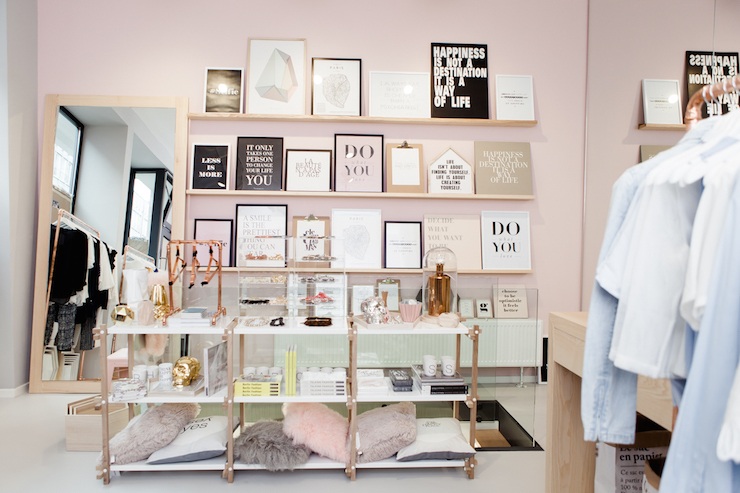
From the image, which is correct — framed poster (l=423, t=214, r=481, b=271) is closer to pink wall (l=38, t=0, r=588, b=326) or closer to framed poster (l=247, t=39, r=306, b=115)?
pink wall (l=38, t=0, r=588, b=326)

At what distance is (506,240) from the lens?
3.56 meters

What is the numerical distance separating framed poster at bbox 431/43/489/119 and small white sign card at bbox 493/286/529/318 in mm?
1271

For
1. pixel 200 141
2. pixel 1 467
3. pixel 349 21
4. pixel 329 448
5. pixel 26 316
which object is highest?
pixel 349 21

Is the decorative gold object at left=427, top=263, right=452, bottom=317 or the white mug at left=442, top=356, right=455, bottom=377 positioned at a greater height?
the decorative gold object at left=427, top=263, right=452, bottom=317

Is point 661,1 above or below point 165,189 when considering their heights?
above

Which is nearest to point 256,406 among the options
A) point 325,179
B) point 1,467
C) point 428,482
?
point 428,482

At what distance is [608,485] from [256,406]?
5.85 feet

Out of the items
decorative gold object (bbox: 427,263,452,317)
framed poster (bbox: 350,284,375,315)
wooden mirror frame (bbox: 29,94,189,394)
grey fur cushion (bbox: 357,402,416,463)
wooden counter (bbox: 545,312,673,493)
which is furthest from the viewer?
wooden mirror frame (bbox: 29,94,189,394)

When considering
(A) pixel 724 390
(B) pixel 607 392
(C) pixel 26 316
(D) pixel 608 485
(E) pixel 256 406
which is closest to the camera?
(A) pixel 724 390

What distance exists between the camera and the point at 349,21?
11.5 ft

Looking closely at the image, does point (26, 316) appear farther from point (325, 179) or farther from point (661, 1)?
point (661, 1)

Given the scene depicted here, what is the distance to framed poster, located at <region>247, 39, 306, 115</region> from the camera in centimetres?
347

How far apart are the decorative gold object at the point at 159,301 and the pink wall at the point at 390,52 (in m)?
1.23

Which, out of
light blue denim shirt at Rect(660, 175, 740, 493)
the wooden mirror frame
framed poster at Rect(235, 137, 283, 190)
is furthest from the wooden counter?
the wooden mirror frame
